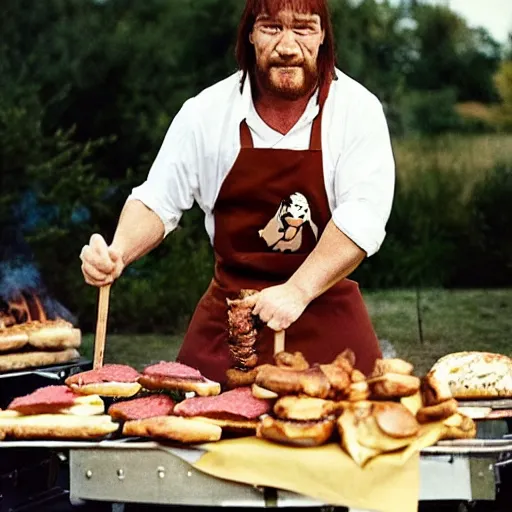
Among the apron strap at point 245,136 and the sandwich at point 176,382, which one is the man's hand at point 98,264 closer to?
the sandwich at point 176,382

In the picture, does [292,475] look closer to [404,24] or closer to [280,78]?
[280,78]

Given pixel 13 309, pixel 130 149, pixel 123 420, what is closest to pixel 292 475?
pixel 123 420

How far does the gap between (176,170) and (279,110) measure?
0.37 metres

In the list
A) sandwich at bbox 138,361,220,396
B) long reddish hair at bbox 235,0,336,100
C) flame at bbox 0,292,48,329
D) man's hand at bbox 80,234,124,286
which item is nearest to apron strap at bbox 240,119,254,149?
long reddish hair at bbox 235,0,336,100

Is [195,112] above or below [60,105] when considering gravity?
below

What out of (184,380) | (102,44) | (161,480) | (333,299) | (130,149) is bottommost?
(161,480)

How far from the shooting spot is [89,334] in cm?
805

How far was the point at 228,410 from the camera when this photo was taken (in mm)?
2594

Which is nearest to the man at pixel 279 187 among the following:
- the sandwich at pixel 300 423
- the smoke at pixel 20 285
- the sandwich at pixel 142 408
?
the sandwich at pixel 142 408

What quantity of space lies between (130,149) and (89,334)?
140 centimetres

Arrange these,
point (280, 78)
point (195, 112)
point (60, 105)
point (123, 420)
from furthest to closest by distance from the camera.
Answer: point (60, 105), point (195, 112), point (280, 78), point (123, 420)

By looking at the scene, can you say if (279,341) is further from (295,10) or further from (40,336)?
(40,336)

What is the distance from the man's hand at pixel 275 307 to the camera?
9.67 feet

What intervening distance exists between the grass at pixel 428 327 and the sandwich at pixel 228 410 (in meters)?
4.73
